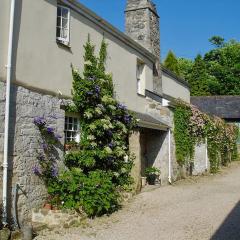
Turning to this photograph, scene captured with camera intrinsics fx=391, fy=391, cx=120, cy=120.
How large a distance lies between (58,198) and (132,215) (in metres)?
1.96

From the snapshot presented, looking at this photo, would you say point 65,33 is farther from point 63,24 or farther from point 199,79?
point 199,79

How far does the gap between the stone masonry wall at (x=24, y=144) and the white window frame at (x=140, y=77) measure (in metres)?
6.89

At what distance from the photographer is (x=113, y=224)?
9.18m

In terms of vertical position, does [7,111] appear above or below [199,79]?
below

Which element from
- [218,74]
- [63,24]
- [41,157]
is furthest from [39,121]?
[218,74]

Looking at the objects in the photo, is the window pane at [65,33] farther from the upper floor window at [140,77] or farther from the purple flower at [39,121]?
the upper floor window at [140,77]

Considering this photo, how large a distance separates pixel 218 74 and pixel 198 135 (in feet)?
105

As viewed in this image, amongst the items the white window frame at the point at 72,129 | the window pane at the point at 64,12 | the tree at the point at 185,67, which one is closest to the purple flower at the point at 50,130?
the white window frame at the point at 72,129

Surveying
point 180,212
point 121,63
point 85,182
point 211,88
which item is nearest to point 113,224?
point 85,182

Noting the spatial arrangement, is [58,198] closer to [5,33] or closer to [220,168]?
[5,33]

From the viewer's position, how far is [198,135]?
Result: 19.2m

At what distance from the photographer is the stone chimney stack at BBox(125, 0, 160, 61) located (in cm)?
1814

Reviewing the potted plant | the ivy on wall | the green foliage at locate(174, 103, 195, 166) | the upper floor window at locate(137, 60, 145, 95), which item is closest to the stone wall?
the ivy on wall

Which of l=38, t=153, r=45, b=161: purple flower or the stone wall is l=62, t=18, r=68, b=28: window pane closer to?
l=38, t=153, r=45, b=161: purple flower
